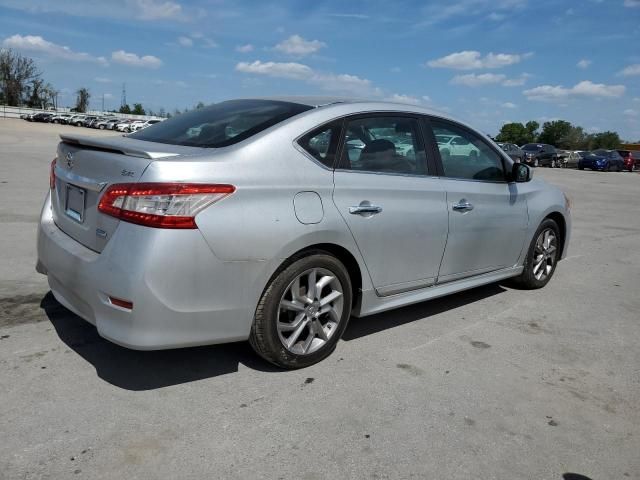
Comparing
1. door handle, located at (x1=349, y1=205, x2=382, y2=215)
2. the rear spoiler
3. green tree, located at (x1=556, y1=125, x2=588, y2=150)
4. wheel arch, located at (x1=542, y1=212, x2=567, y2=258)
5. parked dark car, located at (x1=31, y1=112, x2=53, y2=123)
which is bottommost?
wheel arch, located at (x1=542, y1=212, x2=567, y2=258)

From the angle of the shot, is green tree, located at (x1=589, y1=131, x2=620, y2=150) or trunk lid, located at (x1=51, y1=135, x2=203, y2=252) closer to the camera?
trunk lid, located at (x1=51, y1=135, x2=203, y2=252)

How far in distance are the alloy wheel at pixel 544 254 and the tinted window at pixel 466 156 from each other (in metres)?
1.09

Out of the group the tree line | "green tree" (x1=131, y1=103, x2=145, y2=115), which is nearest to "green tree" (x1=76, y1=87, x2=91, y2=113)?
"green tree" (x1=131, y1=103, x2=145, y2=115)

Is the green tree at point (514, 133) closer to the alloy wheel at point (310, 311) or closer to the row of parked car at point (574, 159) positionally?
the row of parked car at point (574, 159)

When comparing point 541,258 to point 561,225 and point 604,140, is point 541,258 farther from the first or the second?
point 604,140

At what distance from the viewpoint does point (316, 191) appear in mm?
3396

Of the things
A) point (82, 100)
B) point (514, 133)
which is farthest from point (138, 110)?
point (514, 133)

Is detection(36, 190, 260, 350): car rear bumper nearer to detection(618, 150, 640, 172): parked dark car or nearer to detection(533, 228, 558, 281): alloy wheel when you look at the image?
detection(533, 228, 558, 281): alloy wheel

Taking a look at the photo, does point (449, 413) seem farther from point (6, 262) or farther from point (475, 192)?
point (6, 262)

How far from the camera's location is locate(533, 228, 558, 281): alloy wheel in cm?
564

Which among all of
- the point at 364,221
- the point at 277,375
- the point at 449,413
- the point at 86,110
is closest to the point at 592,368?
the point at 449,413

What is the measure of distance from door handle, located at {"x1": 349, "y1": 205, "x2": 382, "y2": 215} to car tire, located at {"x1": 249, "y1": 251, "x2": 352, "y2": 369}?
1.05ft

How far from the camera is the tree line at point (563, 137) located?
91.0m

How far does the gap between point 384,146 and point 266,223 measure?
4.18ft
